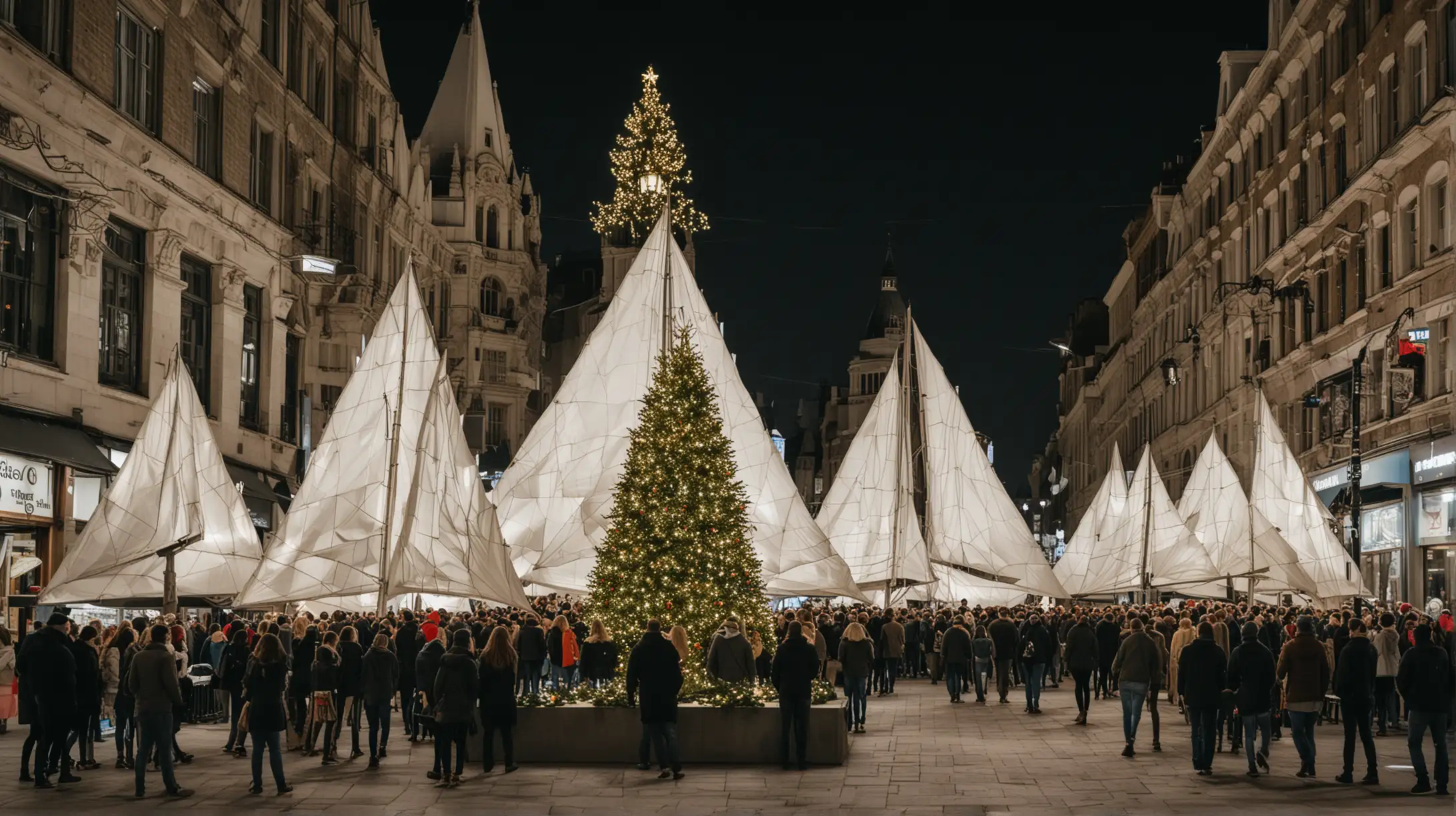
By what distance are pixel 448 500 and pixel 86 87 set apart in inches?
541

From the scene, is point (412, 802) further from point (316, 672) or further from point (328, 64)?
point (328, 64)

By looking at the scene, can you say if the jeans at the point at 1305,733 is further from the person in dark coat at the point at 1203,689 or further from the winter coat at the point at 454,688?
the winter coat at the point at 454,688

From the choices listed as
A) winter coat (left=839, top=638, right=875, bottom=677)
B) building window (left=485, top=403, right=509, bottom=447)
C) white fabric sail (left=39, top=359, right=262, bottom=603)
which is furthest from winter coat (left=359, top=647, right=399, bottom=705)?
building window (left=485, top=403, right=509, bottom=447)

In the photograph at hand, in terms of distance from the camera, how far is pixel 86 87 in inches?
1206

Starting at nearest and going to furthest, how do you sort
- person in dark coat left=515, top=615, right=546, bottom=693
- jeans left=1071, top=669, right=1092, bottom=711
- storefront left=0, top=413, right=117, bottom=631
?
jeans left=1071, top=669, right=1092, bottom=711 < person in dark coat left=515, top=615, right=546, bottom=693 < storefront left=0, top=413, right=117, bottom=631

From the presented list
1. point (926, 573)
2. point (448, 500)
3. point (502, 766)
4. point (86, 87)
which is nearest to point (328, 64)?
point (86, 87)

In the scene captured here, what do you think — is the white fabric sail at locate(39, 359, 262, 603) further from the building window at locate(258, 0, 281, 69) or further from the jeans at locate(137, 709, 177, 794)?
the building window at locate(258, 0, 281, 69)

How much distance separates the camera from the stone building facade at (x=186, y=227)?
94.6ft

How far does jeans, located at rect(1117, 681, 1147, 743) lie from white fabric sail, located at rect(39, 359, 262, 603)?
12.5 metres

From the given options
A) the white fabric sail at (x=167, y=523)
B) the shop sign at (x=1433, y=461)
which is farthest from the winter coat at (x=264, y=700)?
the shop sign at (x=1433, y=461)

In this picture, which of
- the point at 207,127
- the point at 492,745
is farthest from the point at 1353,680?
the point at 207,127

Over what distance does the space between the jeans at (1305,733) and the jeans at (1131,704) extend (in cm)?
251

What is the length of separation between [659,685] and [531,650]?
9485 mm

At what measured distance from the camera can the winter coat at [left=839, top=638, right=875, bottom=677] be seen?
78.9 ft
